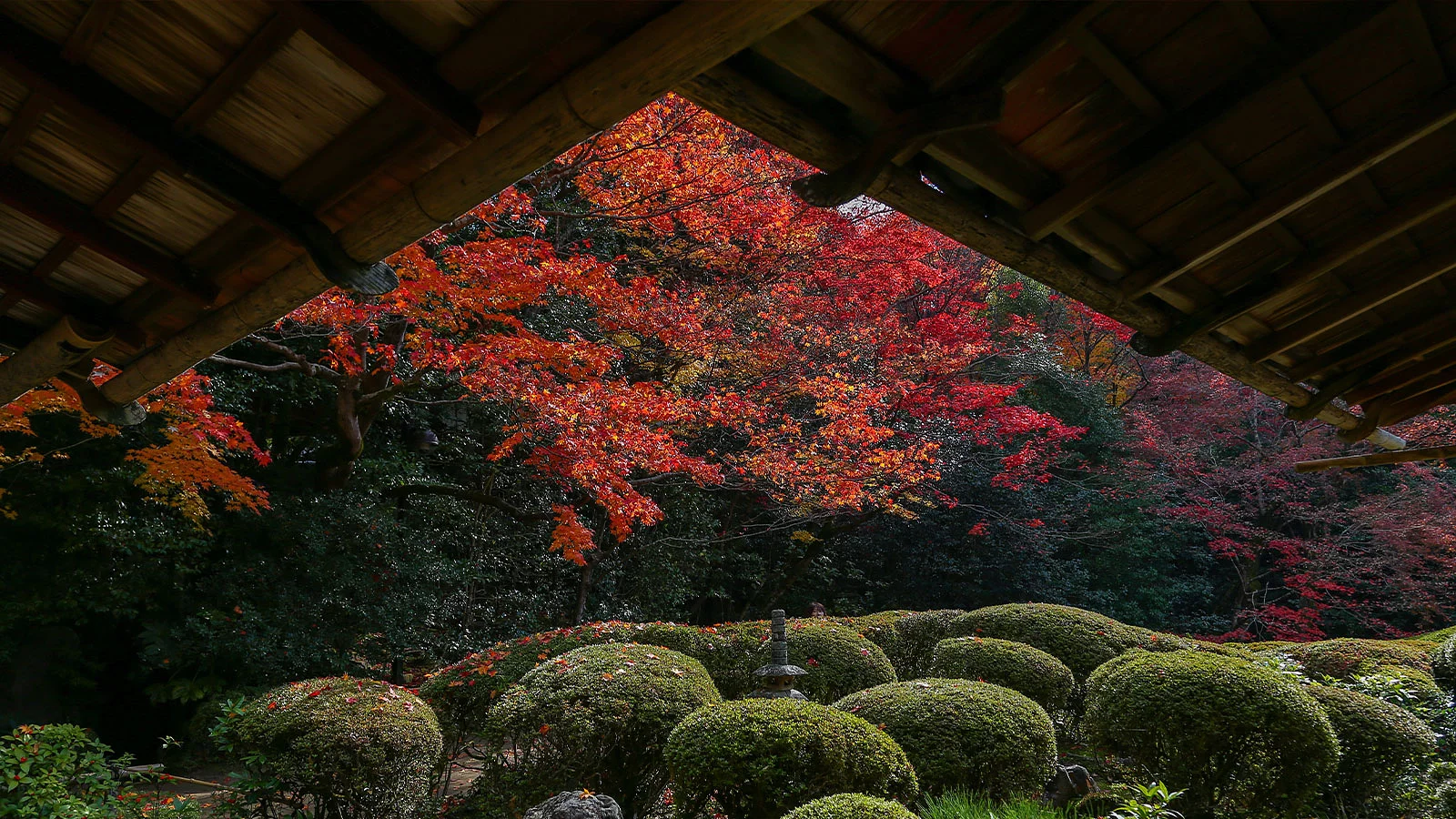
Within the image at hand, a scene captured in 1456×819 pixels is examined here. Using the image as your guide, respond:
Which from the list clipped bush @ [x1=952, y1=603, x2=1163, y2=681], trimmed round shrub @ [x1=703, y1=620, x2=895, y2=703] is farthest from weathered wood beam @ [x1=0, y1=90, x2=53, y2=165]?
clipped bush @ [x1=952, y1=603, x2=1163, y2=681]

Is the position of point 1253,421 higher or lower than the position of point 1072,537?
higher

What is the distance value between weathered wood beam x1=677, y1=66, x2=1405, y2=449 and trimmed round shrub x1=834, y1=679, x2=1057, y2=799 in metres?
2.40

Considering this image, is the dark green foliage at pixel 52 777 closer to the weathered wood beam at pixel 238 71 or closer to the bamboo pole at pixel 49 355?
the bamboo pole at pixel 49 355

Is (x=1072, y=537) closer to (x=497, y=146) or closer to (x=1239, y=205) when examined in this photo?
(x=1239, y=205)

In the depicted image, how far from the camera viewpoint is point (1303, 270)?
236cm

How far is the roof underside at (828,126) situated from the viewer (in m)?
1.46

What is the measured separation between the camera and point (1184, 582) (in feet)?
44.7

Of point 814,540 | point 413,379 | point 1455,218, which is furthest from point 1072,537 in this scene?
point 1455,218

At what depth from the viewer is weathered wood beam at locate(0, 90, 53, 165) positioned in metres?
1.59

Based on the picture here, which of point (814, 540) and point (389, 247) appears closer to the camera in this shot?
point (389, 247)

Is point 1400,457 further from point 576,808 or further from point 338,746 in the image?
point 338,746

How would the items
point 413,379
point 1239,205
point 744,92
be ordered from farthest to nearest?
1. point 413,379
2. point 1239,205
3. point 744,92

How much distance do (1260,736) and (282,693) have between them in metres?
5.59

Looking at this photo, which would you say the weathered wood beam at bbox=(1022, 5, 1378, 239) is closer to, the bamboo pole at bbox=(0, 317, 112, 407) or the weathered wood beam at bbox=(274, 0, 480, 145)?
the weathered wood beam at bbox=(274, 0, 480, 145)
